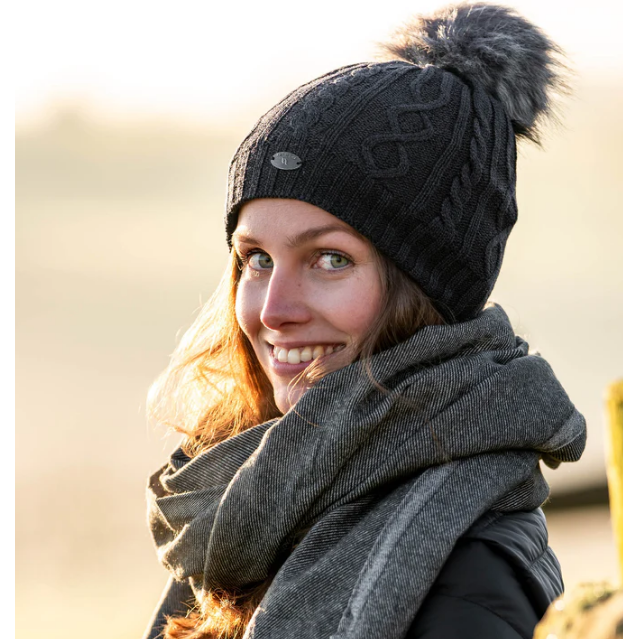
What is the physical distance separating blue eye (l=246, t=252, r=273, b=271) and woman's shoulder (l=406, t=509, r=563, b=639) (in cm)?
77

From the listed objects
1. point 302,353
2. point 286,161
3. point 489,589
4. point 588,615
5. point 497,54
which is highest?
point 497,54

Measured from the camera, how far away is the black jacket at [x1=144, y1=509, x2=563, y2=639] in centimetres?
135

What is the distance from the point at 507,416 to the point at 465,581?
1.18 feet

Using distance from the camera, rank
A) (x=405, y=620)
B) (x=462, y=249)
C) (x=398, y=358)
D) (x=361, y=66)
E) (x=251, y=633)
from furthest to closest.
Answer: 1. (x=361, y=66)
2. (x=462, y=249)
3. (x=398, y=358)
4. (x=251, y=633)
5. (x=405, y=620)

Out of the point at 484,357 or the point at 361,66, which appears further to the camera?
the point at 361,66

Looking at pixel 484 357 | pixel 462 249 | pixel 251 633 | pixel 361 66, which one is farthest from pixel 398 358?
pixel 361 66

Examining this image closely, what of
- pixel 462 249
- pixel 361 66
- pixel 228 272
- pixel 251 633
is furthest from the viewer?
pixel 228 272

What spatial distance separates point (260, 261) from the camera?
194 cm

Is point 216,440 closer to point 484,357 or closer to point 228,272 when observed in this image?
point 228,272

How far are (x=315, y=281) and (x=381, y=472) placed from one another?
1.50ft

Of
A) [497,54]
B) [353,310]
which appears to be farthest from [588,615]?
[497,54]

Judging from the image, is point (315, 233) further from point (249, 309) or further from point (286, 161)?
point (249, 309)

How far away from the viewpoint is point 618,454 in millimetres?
2479

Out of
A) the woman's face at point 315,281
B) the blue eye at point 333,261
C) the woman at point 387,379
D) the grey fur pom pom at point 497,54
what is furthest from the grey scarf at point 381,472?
the grey fur pom pom at point 497,54
